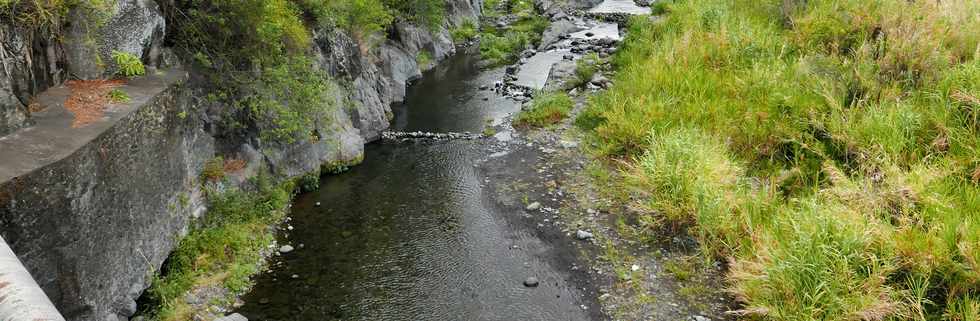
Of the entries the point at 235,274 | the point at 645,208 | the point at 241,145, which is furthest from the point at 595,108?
the point at 235,274

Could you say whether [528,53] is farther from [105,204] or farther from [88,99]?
[105,204]

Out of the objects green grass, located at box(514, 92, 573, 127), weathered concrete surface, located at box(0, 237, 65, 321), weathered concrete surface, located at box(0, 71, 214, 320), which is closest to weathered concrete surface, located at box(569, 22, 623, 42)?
green grass, located at box(514, 92, 573, 127)

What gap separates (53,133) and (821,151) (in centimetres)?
1449

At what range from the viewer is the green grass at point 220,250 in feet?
36.9

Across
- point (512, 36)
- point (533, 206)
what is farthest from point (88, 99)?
point (512, 36)

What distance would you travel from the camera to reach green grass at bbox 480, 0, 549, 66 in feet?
110

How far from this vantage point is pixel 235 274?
1230cm

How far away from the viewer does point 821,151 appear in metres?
13.7

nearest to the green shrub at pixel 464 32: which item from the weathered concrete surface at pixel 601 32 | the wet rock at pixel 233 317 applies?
the weathered concrete surface at pixel 601 32

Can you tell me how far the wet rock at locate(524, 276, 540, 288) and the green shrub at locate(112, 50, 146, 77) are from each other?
8.36m

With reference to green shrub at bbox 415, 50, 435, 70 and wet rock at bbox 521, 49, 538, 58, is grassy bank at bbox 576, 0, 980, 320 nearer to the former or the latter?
green shrub at bbox 415, 50, 435, 70

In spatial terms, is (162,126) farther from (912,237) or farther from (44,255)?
(912,237)

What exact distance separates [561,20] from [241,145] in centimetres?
2954

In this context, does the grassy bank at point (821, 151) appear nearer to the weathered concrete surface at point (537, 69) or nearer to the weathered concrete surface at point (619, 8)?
the weathered concrete surface at point (537, 69)
